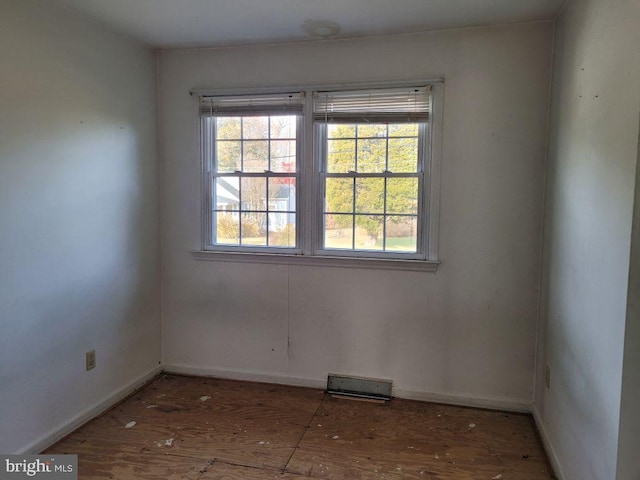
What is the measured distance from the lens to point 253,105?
10.4 feet

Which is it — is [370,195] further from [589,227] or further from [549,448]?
[549,448]

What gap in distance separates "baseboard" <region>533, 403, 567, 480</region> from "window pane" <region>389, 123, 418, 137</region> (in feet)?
6.55

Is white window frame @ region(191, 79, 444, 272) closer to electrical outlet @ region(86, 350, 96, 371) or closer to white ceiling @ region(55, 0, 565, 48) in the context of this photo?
white ceiling @ region(55, 0, 565, 48)

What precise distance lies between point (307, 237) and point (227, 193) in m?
0.73

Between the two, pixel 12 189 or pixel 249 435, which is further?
pixel 249 435

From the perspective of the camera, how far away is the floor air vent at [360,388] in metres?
3.07

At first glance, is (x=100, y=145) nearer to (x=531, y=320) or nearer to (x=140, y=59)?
(x=140, y=59)

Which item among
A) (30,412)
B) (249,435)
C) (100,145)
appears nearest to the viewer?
(30,412)

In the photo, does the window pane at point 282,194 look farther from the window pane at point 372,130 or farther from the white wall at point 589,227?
the white wall at point 589,227

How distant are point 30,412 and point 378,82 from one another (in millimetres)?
2890

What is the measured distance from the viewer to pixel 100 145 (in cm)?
276

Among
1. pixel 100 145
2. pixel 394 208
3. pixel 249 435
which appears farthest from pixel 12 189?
pixel 394 208

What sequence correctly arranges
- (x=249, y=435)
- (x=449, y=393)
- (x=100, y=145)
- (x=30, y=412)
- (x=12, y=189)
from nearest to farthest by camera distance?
(x=12, y=189) < (x=30, y=412) < (x=249, y=435) < (x=100, y=145) < (x=449, y=393)

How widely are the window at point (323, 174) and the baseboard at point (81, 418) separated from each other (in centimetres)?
113
